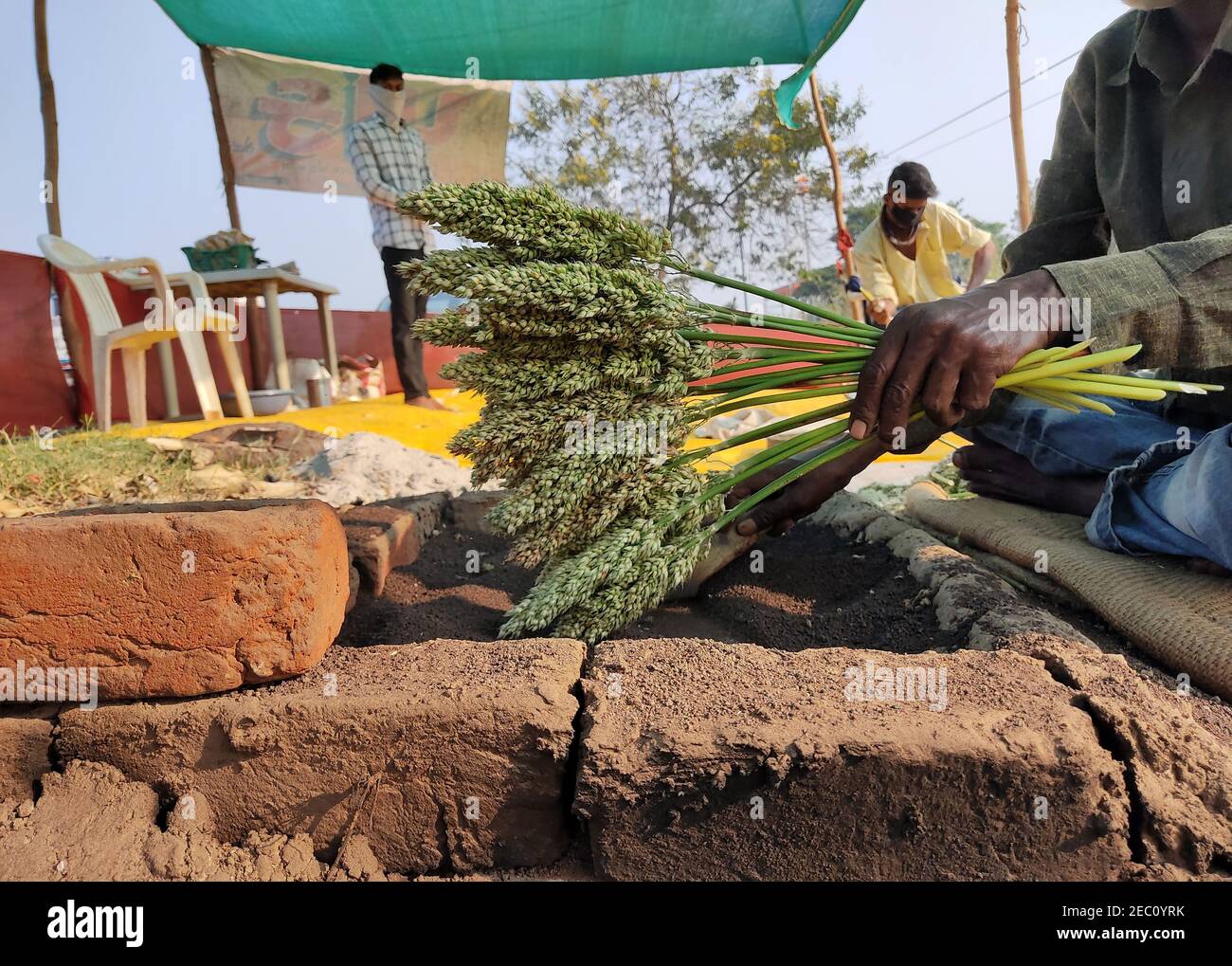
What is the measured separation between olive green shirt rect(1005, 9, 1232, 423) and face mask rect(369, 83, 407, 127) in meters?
4.65

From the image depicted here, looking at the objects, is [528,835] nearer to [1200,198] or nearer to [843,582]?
[843,582]

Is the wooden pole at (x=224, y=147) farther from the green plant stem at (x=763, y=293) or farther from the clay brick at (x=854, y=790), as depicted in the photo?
the clay brick at (x=854, y=790)

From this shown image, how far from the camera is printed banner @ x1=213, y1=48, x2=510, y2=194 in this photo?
809 centimetres

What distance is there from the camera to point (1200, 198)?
2.00 metres

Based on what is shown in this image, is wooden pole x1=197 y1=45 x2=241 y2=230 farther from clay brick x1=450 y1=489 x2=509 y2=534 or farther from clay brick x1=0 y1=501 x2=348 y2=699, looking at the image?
clay brick x1=0 y1=501 x2=348 y2=699

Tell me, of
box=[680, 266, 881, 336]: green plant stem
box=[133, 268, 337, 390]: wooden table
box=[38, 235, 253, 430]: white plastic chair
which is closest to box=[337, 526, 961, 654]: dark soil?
box=[680, 266, 881, 336]: green plant stem

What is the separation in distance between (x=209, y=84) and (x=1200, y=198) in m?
8.63

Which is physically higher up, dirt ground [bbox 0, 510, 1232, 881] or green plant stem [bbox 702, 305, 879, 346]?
green plant stem [bbox 702, 305, 879, 346]

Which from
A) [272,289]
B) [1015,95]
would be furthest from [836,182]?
[272,289]

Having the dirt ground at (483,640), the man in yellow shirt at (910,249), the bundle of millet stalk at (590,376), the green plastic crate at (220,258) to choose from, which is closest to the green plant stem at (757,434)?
the bundle of millet stalk at (590,376)

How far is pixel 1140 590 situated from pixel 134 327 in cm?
632

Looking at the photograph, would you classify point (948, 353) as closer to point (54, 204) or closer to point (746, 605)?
point (746, 605)

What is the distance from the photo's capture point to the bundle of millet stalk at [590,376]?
1.50 meters
